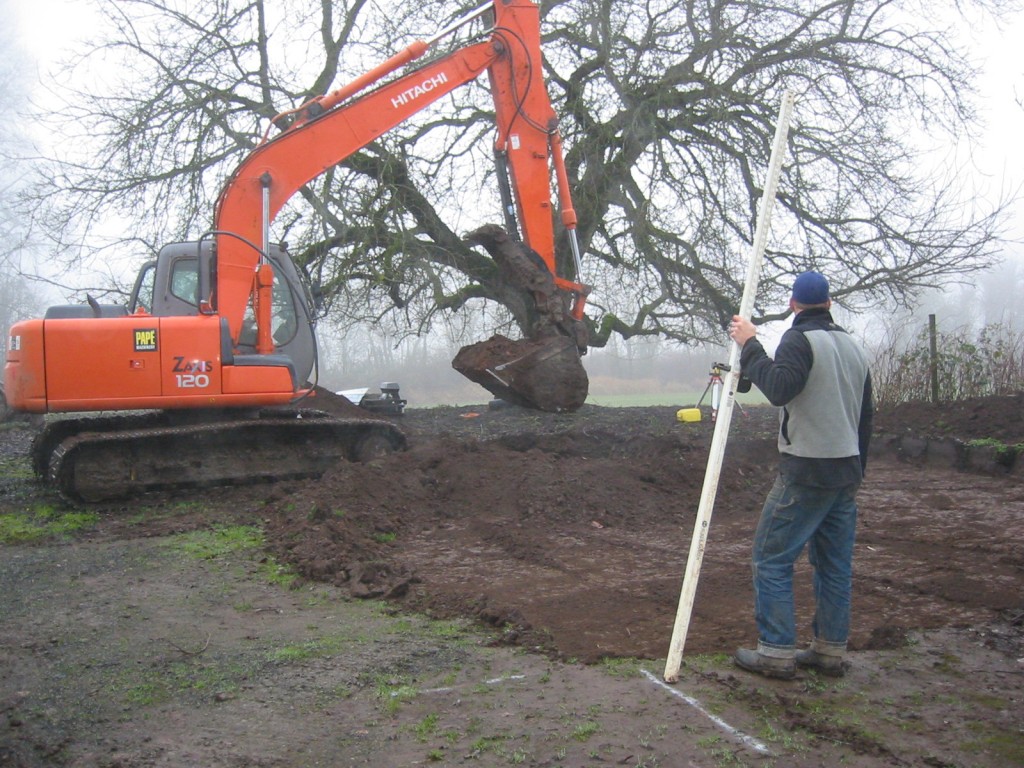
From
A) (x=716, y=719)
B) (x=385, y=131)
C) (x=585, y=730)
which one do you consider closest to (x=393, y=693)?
(x=585, y=730)

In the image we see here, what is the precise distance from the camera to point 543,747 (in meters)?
3.31

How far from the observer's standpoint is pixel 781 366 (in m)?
4.10

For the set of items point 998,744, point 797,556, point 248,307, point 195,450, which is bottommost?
point 998,744

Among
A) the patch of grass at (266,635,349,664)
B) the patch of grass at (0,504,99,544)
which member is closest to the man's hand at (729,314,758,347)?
the patch of grass at (266,635,349,664)

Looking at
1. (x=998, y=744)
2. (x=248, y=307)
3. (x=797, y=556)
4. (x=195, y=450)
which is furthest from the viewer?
(x=248, y=307)

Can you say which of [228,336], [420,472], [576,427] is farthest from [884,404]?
[228,336]

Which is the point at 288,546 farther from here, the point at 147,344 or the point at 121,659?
the point at 147,344

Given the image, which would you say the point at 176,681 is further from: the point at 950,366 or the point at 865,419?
the point at 950,366

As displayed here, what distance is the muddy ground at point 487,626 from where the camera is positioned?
11.1ft

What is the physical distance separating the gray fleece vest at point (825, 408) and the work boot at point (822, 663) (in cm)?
86

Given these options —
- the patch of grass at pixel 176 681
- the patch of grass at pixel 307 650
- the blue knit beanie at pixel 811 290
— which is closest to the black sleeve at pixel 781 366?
the blue knit beanie at pixel 811 290

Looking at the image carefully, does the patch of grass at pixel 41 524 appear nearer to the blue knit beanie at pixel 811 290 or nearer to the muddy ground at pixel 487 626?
the muddy ground at pixel 487 626

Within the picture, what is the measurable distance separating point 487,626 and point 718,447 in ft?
5.11

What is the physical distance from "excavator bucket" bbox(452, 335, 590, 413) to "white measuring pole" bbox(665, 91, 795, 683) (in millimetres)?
5674
